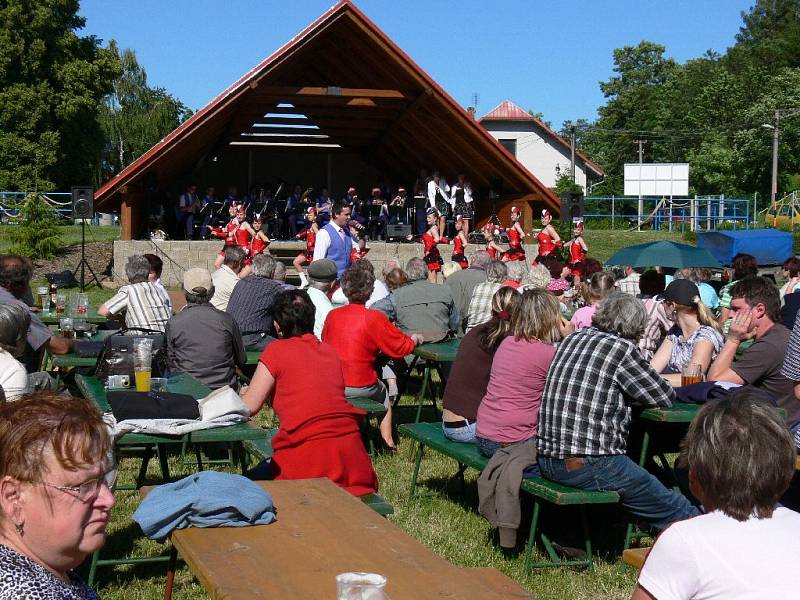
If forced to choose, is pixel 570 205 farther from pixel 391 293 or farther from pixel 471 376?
pixel 471 376

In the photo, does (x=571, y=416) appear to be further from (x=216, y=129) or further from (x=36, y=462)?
(x=216, y=129)

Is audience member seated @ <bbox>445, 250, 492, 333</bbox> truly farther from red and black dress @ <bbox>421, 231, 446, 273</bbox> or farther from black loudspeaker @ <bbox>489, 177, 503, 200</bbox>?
black loudspeaker @ <bbox>489, 177, 503, 200</bbox>

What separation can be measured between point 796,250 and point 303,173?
14648mm

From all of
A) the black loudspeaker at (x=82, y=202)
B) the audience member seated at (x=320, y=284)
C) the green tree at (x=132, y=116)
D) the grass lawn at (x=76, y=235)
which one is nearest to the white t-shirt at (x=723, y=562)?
the audience member seated at (x=320, y=284)

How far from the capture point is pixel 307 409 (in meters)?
4.40

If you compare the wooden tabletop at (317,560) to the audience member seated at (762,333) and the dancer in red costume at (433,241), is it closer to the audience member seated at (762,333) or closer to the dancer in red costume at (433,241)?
→ the audience member seated at (762,333)

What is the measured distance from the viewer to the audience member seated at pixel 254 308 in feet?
25.4

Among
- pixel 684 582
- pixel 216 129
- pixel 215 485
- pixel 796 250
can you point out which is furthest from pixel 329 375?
pixel 796 250

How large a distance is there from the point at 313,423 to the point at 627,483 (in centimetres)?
141

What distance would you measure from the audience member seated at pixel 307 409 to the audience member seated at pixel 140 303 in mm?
2975

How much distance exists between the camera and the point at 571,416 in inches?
183

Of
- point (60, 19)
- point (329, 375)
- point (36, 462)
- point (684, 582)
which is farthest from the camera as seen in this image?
point (60, 19)

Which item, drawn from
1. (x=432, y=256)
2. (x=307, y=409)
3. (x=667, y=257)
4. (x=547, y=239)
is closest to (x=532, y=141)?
(x=547, y=239)

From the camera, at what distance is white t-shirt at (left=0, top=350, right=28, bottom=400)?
475cm
